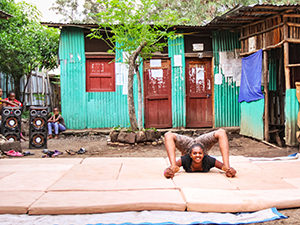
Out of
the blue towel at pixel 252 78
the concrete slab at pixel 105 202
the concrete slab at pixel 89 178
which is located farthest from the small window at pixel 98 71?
the concrete slab at pixel 105 202

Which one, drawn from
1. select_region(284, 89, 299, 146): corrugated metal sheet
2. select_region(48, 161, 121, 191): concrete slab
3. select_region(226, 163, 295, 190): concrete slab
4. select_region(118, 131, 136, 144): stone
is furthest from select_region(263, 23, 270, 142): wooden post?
select_region(48, 161, 121, 191): concrete slab

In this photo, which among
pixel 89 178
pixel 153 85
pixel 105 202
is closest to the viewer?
pixel 105 202

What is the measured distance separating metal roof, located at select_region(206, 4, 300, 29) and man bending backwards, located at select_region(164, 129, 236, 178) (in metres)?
4.14

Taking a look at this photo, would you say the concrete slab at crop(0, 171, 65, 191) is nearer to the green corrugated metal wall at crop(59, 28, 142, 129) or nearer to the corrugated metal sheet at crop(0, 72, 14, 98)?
the green corrugated metal wall at crop(59, 28, 142, 129)

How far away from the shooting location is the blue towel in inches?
312

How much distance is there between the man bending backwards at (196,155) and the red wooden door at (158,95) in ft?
20.0

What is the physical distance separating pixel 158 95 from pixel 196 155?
21.9 feet

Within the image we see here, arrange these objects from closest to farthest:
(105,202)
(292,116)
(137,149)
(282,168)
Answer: (105,202)
(282,168)
(292,116)
(137,149)

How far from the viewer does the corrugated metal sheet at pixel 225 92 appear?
10.2 metres

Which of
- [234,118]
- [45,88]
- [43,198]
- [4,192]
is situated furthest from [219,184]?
[45,88]

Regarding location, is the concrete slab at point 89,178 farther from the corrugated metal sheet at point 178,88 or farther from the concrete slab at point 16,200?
the corrugated metal sheet at point 178,88

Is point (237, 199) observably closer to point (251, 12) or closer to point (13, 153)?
point (13, 153)

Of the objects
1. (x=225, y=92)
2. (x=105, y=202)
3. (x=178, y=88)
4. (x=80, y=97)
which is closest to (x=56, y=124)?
(x=80, y=97)

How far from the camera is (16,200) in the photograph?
2.81 metres
